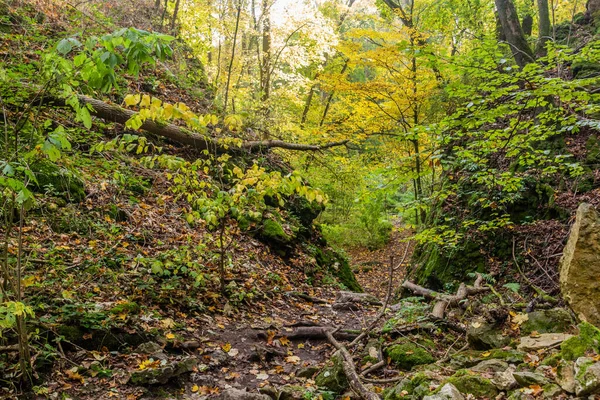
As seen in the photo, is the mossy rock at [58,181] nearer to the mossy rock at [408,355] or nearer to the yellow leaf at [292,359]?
the yellow leaf at [292,359]

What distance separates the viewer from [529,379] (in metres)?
2.69

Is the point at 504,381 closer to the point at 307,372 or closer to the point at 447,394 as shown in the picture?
the point at 447,394

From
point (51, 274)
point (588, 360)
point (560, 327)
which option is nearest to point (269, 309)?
point (51, 274)

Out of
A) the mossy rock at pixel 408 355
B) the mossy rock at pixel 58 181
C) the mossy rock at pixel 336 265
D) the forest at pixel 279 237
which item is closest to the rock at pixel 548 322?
the forest at pixel 279 237

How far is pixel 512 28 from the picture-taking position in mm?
7266

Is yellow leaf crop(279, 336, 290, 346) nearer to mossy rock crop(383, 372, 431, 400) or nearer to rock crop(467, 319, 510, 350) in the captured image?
mossy rock crop(383, 372, 431, 400)

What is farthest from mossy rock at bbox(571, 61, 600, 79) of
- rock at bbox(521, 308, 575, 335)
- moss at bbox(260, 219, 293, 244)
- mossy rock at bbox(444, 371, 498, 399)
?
mossy rock at bbox(444, 371, 498, 399)

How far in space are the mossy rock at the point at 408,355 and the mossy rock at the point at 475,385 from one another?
115 centimetres

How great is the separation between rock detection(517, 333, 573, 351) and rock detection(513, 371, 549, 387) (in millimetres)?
808

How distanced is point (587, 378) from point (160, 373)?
332 cm

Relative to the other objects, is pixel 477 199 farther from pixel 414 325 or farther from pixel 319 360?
pixel 319 360

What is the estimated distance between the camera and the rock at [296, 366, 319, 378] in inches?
166

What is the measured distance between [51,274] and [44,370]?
1337 mm

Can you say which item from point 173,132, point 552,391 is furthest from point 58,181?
point 552,391
